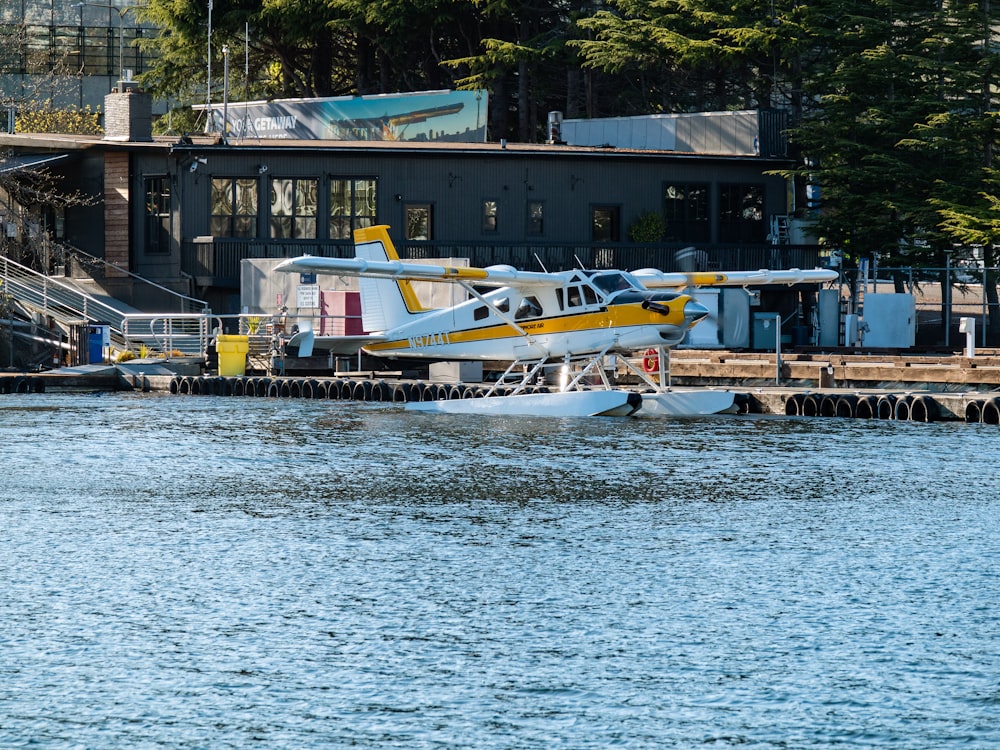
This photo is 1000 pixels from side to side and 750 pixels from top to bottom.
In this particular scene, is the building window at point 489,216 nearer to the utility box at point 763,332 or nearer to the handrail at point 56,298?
the utility box at point 763,332

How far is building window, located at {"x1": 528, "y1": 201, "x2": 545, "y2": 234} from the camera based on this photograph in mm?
39656

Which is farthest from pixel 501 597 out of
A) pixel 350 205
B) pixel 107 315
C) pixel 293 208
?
pixel 350 205

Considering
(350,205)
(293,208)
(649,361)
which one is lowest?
(649,361)

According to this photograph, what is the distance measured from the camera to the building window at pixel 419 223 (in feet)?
128

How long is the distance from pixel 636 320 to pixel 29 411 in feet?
35.3

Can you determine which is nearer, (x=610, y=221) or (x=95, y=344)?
(x=95, y=344)

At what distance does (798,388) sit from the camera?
26.6m

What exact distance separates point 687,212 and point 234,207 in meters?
11.8

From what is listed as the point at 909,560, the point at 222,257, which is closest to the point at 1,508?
the point at 909,560

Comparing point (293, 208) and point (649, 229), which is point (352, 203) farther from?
point (649, 229)

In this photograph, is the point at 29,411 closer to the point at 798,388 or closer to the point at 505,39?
the point at 798,388

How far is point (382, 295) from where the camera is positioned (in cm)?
2789

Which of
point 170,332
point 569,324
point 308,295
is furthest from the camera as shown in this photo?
point 170,332

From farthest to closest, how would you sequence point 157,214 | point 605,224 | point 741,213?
point 741,213
point 605,224
point 157,214
